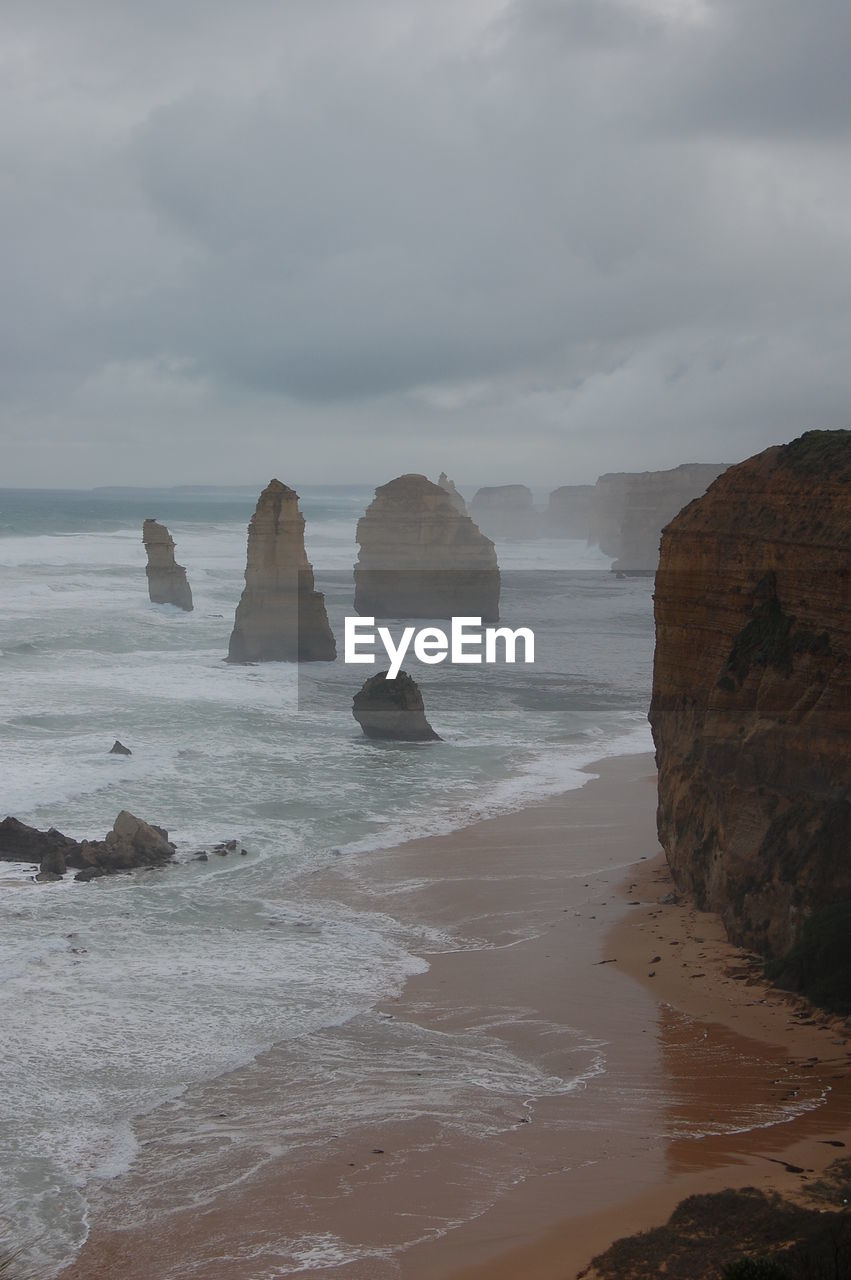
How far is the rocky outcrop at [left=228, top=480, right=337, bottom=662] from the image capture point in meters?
42.2

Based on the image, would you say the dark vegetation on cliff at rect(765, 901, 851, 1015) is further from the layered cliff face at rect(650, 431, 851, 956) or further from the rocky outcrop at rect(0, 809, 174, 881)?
the rocky outcrop at rect(0, 809, 174, 881)

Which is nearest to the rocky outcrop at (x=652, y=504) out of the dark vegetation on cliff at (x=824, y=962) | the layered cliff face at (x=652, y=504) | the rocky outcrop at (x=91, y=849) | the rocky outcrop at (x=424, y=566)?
the layered cliff face at (x=652, y=504)

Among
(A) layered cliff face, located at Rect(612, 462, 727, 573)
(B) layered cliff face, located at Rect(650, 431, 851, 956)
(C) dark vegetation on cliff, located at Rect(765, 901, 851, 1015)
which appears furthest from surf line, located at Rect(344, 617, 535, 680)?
(A) layered cliff face, located at Rect(612, 462, 727, 573)

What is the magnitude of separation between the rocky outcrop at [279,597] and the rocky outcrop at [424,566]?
13.5m

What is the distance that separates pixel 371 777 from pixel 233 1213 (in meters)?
18.4

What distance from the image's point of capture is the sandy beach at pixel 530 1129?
9.33 metres

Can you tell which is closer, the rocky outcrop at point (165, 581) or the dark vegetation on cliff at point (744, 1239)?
the dark vegetation on cliff at point (744, 1239)

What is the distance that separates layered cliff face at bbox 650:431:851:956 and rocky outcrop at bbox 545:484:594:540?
461ft

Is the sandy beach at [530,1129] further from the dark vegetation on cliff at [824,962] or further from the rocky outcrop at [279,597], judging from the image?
the rocky outcrop at [279,597]

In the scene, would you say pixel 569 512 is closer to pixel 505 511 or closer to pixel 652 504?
pixel 505 511

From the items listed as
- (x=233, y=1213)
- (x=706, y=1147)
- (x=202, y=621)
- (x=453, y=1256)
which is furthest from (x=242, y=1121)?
(x=202, y=621)

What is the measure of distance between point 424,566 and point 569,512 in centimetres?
10531

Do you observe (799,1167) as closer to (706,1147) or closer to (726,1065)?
(706,1147)

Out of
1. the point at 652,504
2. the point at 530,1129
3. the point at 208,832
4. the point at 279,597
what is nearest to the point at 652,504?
the point at 652,504
